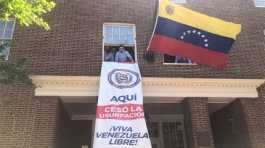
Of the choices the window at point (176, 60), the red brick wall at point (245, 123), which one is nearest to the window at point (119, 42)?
the window at point (176, 60)

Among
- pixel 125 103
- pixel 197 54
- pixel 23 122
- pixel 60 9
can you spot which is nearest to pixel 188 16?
pixel 197 54

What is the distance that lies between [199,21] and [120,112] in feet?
15.6

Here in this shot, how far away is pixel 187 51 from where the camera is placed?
13.6 meters

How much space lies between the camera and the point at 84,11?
14.9 meters

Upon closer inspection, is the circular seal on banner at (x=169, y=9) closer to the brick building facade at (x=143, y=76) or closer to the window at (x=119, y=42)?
the brick building facade at (x=143, y=76)

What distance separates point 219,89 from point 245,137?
2031 mm

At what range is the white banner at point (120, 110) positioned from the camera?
38.5ft

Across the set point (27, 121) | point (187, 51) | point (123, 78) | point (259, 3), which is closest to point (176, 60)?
point (187, 51)

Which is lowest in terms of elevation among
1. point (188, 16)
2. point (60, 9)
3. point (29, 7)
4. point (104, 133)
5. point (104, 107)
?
point (104, 133)

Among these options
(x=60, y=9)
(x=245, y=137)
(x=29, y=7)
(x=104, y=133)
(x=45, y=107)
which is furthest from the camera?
(x=60, y=9)

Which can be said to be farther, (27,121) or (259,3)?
(259,3)

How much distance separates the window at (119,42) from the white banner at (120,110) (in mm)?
771

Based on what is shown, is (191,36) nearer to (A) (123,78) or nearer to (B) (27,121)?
(A) (123,78)

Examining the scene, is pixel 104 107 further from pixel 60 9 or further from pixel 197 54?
pixel 60 9
